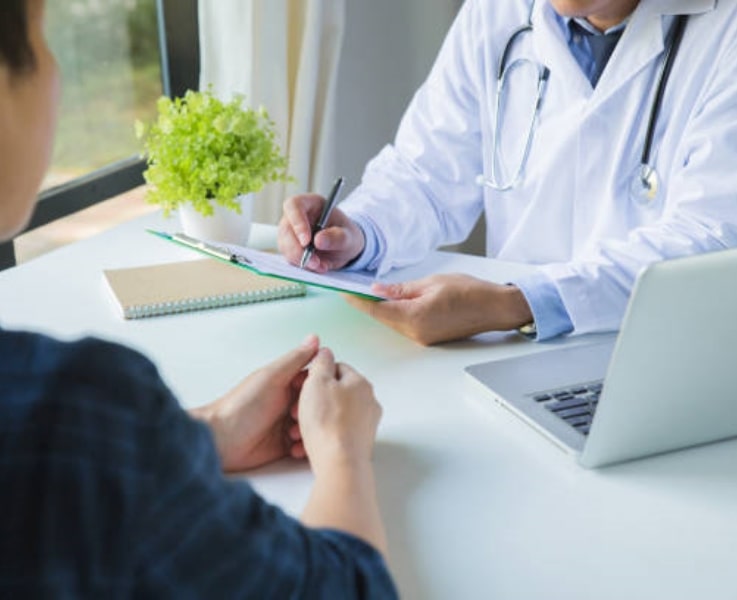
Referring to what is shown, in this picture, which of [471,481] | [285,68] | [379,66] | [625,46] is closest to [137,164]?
[285,68]

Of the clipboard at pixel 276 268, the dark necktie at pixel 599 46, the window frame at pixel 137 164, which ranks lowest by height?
the window frame at pixel 137 164

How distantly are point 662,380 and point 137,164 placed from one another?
5.81 ft

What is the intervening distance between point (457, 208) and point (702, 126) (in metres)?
0.51

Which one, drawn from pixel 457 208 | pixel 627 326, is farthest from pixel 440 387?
pixel 457 208

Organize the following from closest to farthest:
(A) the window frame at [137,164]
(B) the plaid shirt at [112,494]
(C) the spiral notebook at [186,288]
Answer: (B) the plaid shirt at [112,494] → (C) the spiral notebook at [186,288] → (A) the window frame at [137,164]

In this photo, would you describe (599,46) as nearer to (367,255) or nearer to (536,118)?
(536,118)

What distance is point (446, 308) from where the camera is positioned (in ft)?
4.70

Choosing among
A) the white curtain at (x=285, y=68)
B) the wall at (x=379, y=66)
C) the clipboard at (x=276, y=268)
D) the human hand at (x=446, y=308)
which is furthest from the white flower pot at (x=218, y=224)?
the wall at (x=379, y=66)

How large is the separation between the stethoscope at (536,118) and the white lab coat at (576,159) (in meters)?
0.01

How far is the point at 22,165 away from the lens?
2.23ft

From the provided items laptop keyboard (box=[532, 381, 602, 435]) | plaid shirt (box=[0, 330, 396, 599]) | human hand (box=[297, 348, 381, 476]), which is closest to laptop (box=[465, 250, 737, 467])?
laptop keyboard (box=[532, 381, 602, 435])

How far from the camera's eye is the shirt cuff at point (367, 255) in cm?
171

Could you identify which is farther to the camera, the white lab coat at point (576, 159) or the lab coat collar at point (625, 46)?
the lab coat collar at point (625, 46)

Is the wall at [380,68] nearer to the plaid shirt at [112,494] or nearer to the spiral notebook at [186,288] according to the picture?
the spiral notebook at [186,288]
